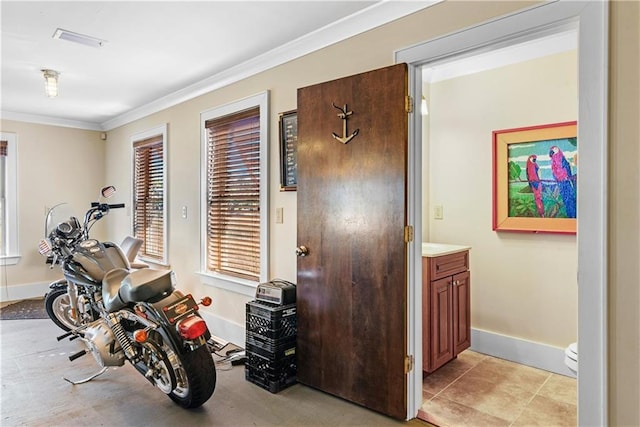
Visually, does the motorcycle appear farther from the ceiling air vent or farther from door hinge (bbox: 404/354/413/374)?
the ceiling air vent

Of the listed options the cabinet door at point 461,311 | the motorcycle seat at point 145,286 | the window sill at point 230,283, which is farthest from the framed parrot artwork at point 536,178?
the motorcycle seat at point 145,286

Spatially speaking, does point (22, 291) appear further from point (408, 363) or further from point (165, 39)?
point (408, 363)

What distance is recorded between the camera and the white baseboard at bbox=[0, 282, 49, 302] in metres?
4.94

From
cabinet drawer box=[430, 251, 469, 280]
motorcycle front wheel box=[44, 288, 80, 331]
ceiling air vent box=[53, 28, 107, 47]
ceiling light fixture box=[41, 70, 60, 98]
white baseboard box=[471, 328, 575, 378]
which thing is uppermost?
ceiling air vent box=[53, 28, 107, 47]

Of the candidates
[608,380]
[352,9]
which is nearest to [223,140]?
[352,9]

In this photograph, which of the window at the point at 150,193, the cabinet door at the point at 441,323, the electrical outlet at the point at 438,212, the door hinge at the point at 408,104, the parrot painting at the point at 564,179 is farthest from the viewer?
the window at the point at 150,193

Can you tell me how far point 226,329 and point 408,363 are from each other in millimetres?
1879

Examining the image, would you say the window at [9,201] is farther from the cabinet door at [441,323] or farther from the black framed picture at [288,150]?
the cabinet door at [441,323]

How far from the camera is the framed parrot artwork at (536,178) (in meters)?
2.83

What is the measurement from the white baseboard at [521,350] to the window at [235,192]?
1.87 m

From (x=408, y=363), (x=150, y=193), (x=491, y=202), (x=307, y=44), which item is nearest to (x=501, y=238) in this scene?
(x=491, y=202)

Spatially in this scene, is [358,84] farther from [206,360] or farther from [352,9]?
[206,360]

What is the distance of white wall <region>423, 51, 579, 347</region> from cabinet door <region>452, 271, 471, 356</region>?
281mm

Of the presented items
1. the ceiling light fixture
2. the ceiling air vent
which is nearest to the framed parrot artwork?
the ceiling air vent
